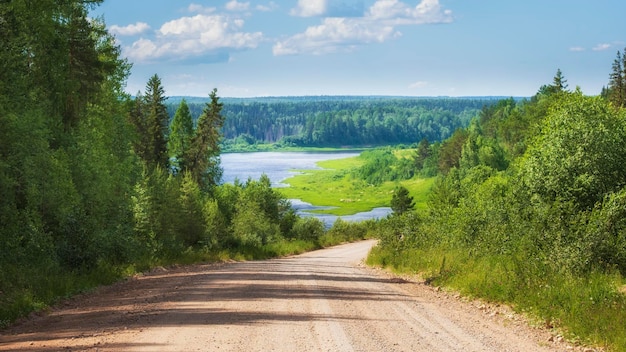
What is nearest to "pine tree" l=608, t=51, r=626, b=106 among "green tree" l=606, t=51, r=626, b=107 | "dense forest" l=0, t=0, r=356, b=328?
"green tree" l=606, t=51, r=626, b=107

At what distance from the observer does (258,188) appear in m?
72.1

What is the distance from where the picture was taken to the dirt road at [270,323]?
1024 centimetres

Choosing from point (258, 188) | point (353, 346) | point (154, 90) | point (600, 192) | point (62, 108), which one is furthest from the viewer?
point (258, 188)

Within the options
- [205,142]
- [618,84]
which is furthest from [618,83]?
[205,142]

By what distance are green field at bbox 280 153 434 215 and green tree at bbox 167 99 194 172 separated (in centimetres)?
6896

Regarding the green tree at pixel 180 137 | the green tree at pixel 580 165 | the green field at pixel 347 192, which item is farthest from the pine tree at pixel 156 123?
the green field at pixel 347 192

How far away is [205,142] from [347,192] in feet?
379

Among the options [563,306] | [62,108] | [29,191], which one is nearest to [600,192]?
[563,306]

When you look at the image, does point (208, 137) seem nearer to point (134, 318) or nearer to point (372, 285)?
point (372, 285)

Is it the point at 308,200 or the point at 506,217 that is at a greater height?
the point at 506,217

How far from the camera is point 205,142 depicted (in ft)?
217

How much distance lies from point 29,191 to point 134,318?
39.4ft

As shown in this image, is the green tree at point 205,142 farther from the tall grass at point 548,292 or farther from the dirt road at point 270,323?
the dirt road at point 270,323

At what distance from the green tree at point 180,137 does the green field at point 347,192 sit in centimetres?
6896
